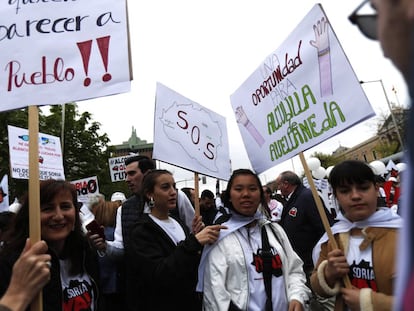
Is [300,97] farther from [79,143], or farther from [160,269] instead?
[79,143]

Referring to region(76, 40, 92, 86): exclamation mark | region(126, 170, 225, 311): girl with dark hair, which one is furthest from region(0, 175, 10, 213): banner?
region(76, 40, 92, 86): exclamation mark

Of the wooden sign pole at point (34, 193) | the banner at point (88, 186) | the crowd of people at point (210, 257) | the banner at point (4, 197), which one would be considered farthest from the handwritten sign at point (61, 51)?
the banner at point (88, 186)

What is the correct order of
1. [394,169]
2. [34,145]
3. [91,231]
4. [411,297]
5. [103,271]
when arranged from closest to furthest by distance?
[411,297], [34,145], [91,231], [103,271], [394,169]

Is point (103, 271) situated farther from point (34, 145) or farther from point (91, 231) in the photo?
point (34, 145)

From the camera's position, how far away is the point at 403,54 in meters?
0.64

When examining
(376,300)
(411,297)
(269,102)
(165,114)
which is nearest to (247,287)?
(376,300)

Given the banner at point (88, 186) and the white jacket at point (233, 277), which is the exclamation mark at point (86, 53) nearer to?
the white jacket at point (233, 277)

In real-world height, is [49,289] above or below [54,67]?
below

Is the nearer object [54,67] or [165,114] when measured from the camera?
[54,67]

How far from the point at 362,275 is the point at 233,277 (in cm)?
81

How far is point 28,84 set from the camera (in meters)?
2.26

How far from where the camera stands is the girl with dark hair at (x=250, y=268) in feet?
8.57

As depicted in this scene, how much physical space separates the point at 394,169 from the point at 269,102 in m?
9.28

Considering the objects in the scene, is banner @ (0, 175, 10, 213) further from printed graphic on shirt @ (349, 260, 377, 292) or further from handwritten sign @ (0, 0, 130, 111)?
printed graphic on shirt @ (349, 260, 377, 292)
